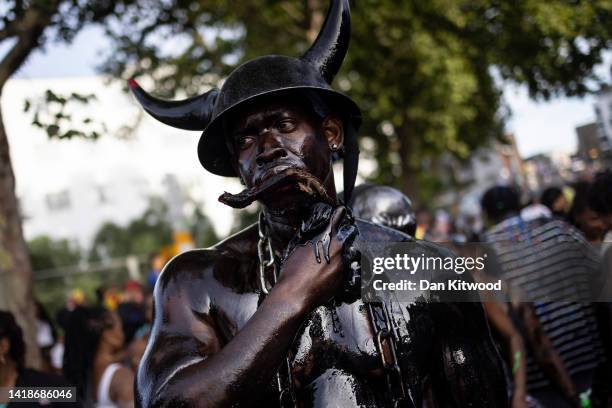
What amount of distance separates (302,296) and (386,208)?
2.44m

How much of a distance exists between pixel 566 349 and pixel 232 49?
13.8 meters

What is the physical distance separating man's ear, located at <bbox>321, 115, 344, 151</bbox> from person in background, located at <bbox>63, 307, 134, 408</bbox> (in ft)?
12.1

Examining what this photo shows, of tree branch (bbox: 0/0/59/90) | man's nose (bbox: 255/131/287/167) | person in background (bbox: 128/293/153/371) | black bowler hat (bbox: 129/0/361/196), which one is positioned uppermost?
tree branch (bbox: 0/0/59/90)

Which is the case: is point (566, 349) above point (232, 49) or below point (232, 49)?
below

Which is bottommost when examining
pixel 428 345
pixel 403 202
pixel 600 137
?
pixel 428 345

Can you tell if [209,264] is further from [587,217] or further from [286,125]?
[587,217]

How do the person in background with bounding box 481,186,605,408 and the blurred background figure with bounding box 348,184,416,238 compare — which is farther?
the person in background with bounding box 481,186,605,408

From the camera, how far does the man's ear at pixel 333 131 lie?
2.27 m

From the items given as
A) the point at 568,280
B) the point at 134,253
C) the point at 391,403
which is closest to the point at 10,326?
the point at 391,403

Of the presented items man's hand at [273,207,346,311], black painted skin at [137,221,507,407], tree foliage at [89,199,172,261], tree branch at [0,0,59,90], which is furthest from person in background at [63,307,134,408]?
tree foliage at [89,199,172,261]

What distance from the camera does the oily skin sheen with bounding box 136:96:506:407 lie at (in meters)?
1.78

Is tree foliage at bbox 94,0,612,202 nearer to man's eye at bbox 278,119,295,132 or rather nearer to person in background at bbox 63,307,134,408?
person in background at bbox 63,307,134,408

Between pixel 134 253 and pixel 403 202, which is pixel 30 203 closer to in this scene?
pixel 134 253

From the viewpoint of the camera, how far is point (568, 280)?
4.28 m
